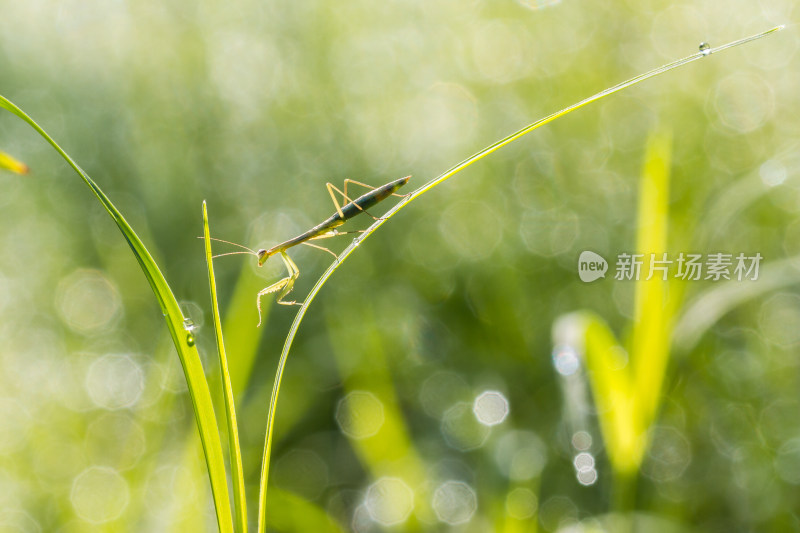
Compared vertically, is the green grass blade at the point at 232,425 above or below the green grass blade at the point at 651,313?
below

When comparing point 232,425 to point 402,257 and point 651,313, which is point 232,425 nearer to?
point 651,313

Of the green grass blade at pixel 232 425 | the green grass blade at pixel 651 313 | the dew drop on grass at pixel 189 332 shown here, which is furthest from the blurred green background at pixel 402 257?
the dew drop on grass at pixel 189 332

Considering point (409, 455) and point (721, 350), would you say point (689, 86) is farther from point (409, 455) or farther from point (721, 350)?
point (409, 455)

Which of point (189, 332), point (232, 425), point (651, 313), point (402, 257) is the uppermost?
point (402, 257)

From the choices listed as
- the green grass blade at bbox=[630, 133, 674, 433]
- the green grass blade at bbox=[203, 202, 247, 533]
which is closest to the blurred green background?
the green grass blade at bbox=[630, 133, 674, 433]

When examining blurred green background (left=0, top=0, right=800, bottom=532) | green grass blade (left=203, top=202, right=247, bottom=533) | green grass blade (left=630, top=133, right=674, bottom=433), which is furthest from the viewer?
blurred green background (left=0, top=0, right=800, bottom=532)

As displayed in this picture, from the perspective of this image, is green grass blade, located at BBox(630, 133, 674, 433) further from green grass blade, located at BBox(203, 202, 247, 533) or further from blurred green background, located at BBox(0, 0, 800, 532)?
green grass blade, located at BBox(203, 202, 247, 533)

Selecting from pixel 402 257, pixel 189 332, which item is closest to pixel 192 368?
pixel 189 332

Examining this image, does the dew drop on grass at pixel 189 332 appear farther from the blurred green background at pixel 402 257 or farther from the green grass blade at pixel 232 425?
the blurred green background at pixel 402 257

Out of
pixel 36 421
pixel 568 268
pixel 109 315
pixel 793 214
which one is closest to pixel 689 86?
pixel 793 214
